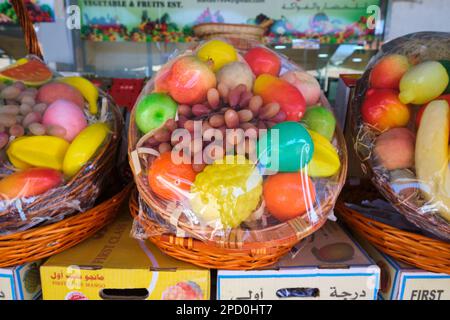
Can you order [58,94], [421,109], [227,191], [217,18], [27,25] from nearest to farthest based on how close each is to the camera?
[227,191] < [421,109] < [58,94] < [27,25] < [217,18]

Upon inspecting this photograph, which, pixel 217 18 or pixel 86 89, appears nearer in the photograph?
pixel 86 89

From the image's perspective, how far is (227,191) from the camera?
63 centimetres

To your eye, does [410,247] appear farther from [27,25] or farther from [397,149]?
[27,25]

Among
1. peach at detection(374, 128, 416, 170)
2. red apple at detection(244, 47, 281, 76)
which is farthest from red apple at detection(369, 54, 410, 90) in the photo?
red apple at detection(244, 47, 281, 76)

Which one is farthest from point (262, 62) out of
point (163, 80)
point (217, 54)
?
point (163, 80)

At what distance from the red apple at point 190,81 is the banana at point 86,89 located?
0.91 feet

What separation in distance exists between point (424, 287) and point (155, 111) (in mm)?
634

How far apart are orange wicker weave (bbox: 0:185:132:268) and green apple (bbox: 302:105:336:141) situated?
481 millimetres

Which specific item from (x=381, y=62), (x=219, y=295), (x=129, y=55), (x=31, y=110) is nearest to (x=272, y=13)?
(x=129, y=55)

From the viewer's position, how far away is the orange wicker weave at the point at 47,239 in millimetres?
694

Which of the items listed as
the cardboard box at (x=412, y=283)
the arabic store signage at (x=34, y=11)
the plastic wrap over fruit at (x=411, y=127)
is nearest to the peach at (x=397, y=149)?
the plastic wrap over fruit at (x=411, y=127)

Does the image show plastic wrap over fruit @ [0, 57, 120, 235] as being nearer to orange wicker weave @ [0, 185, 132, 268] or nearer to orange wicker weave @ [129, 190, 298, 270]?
orange wicker weave @ [0, 185, 132, 268]

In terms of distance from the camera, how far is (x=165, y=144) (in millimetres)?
684

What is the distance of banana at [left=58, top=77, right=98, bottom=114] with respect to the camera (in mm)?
907
